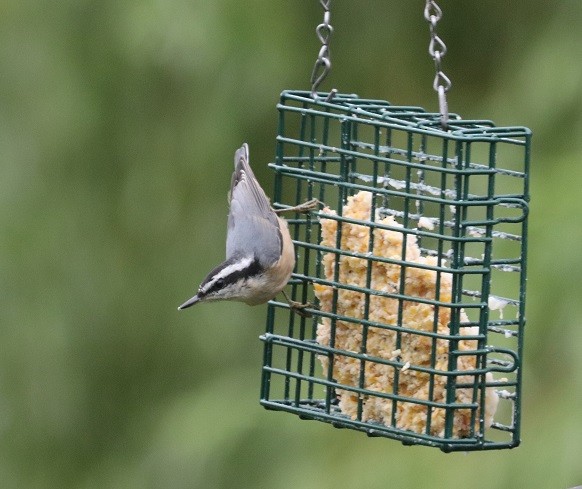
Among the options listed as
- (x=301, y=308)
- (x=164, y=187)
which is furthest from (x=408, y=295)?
(x=164, y=187)

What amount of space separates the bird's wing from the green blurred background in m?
1.18

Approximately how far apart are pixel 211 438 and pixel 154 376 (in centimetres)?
123

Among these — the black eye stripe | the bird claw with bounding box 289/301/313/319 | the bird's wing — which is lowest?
the bird claw with bounding box 289/301/313/319

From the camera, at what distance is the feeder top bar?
12.5 ft

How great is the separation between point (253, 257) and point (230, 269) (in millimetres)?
99

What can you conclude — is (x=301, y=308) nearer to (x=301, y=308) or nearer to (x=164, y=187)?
(x=301, y=308)

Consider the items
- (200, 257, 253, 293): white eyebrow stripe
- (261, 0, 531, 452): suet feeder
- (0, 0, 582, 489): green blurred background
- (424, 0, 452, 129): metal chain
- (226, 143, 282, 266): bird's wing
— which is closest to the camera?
(424, 0, 452, 129): metal chain

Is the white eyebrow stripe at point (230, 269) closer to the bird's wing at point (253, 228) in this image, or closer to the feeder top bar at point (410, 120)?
the bird's wing at point (253, 228)

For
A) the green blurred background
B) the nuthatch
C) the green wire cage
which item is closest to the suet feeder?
the green wire cage

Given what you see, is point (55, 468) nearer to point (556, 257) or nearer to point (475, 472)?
point (475, 472)

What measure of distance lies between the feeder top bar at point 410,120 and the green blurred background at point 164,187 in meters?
1.03

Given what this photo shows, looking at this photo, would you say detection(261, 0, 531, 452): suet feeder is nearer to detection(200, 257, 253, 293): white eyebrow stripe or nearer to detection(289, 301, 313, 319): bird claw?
detection(289, 301, 313, 319): bird claw

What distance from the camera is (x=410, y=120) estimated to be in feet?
13.6

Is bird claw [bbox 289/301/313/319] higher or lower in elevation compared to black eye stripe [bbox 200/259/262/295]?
lower
